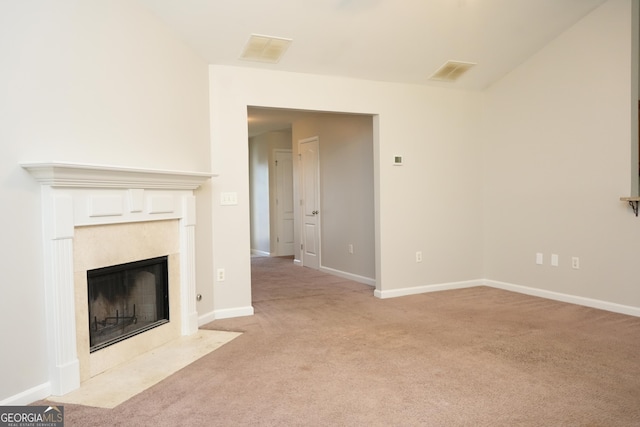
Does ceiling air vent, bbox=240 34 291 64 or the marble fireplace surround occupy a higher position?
ceiling air vent, bbox=240 34 291 64

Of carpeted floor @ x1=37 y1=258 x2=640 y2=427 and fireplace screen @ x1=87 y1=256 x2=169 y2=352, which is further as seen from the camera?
fireplace screen @ x1=87 y1=256 x2=169 y2=352

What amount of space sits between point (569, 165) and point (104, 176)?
14.4 ft

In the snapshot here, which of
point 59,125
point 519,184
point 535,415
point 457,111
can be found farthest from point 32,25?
point 519,184

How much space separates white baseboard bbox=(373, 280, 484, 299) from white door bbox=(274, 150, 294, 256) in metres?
4.22

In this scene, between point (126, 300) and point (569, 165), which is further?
point (569, 165)

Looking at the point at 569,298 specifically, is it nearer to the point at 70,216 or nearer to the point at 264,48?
the point at 264,48

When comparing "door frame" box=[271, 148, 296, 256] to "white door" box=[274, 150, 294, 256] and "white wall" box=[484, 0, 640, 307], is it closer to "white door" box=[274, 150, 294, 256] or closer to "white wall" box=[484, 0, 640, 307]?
"white door" box=[274, 150, 294, 256]

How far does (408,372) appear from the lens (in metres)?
2.95

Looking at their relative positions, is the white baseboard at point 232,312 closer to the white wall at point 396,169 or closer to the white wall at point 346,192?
the white wall at point 396,169

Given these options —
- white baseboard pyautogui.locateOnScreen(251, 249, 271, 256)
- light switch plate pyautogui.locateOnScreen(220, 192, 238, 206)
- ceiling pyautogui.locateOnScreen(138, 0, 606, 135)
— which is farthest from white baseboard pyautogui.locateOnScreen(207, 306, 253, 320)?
white baseboard pyautogui.locateOnScreen(251, 249, 271, 256)

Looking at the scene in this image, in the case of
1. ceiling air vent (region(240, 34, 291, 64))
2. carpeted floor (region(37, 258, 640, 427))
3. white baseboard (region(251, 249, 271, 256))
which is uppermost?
ceiling air vent (region(240, 34, 291, 64))

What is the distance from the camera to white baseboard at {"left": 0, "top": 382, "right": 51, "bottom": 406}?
2.39 metres

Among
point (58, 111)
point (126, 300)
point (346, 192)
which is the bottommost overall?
point (126, 300)

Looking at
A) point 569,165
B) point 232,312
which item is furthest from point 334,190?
point 569,165
